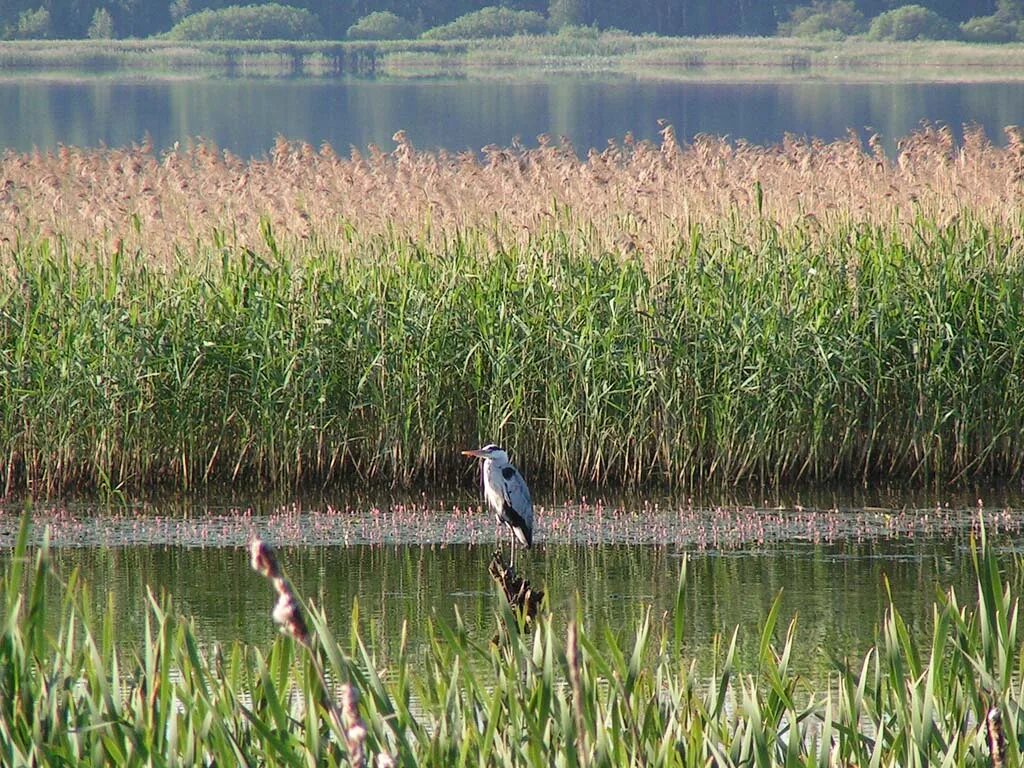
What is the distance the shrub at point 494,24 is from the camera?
76250 mm

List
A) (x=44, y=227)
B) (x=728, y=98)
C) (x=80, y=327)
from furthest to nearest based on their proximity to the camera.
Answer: (x=728, y=98)
(x=44, y=227)
(x=80, y=327)

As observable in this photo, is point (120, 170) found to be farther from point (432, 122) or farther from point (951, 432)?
point (432, 122)


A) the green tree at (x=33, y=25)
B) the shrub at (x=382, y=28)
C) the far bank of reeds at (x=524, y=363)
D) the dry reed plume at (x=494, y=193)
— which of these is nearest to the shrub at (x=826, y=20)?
the shrub at (x=382, y=28)

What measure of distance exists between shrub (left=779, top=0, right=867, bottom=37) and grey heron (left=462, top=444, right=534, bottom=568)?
238ft

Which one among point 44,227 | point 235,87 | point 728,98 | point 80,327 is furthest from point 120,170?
point 235,87

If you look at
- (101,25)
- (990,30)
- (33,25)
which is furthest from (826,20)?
(33,25)

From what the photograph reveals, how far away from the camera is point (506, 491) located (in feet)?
23.9

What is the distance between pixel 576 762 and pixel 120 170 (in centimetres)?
976

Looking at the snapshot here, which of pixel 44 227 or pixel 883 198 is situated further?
pixel 883 198

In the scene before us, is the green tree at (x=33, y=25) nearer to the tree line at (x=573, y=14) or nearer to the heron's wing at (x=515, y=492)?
the tree line at (x=573, y=14)

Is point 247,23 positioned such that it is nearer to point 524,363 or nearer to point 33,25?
point 33,25

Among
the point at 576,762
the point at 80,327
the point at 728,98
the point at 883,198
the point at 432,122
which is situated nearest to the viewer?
the point at 576,762

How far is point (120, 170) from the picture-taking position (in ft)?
39.9

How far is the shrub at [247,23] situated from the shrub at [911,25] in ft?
85.7
